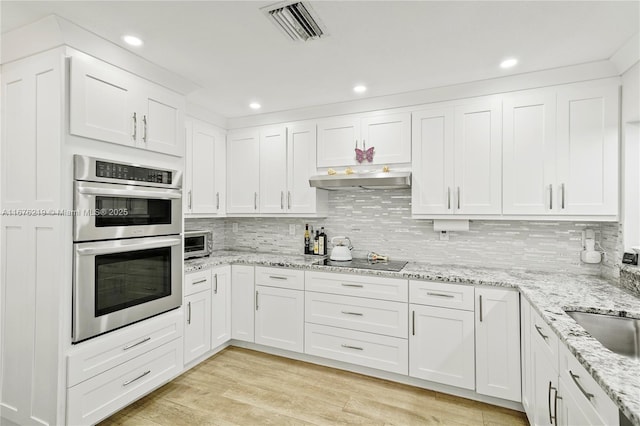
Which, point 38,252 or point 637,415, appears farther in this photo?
point 38,252

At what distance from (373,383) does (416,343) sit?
0.51m

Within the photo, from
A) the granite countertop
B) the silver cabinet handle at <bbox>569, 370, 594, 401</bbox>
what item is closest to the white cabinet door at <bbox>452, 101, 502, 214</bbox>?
the granite countertop

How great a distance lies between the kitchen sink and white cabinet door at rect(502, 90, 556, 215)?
1.00 m

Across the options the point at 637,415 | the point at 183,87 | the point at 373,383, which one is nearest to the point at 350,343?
the point at 373,383

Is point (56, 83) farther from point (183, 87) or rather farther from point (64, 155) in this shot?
point (183, 87)

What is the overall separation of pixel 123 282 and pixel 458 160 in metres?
2.70

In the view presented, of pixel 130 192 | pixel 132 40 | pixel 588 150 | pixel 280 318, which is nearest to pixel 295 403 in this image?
pixel 280 318

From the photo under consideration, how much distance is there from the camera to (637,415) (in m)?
0.81

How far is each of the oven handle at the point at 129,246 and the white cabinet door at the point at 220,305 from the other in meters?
0.69

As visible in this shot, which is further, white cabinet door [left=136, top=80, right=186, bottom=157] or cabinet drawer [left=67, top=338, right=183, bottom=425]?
white cabinet door [left=136, top=80, right=186, bottom=157]

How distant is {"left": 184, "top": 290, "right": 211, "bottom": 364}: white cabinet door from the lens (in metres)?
2.75

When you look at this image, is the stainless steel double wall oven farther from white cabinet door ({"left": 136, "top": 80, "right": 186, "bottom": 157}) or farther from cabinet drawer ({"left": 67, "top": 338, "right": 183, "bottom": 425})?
cabinet drawer ({"left": 67, "top": 338, "right": 183, "bottom": 425})

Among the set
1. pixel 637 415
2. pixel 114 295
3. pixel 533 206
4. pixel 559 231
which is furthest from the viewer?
pixel 559 231

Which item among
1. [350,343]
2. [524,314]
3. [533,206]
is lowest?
[350,343]
